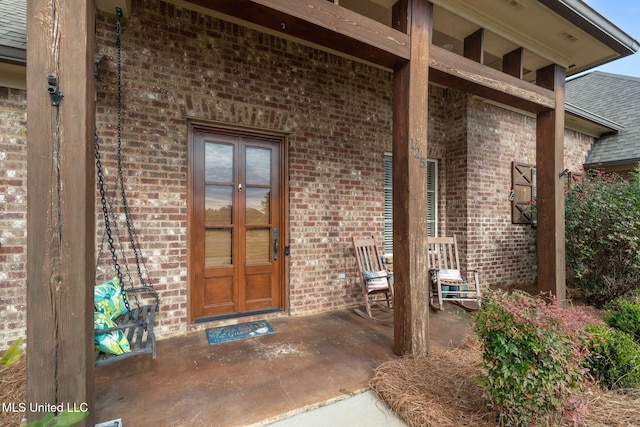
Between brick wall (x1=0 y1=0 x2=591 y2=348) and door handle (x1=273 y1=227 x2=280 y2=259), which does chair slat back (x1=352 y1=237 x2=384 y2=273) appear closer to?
brick wall (x1=0 y1=0 x2=591 y2=348)

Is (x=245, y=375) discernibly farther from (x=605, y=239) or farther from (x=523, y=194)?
(x=523, y=194)

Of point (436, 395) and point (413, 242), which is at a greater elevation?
point (413, 242)

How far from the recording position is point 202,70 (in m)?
3.08

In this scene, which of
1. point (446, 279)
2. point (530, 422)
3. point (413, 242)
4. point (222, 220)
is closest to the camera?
point (530, 422)

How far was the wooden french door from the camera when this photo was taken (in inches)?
125

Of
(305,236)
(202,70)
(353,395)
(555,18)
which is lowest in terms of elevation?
(353,395)

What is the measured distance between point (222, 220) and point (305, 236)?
102cm

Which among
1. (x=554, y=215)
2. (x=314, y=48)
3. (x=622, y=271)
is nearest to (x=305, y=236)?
→ (x=314, y=48)

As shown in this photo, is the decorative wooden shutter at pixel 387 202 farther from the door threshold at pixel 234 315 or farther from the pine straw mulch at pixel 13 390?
the pine straw mulch at pixel 13 390

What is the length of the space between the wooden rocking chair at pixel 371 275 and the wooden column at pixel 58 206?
2.77 metres

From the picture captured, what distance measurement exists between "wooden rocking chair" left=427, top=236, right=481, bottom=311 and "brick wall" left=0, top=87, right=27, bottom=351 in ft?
13.4

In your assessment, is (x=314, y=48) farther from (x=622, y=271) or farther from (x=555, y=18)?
(x=622, y=271)

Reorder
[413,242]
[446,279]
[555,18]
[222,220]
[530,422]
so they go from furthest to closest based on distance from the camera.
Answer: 1. [446,279]
2. [222,220]
3. [555,18]
4. [413,242]
5. [530,422]

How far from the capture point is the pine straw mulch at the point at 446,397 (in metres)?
1.76
